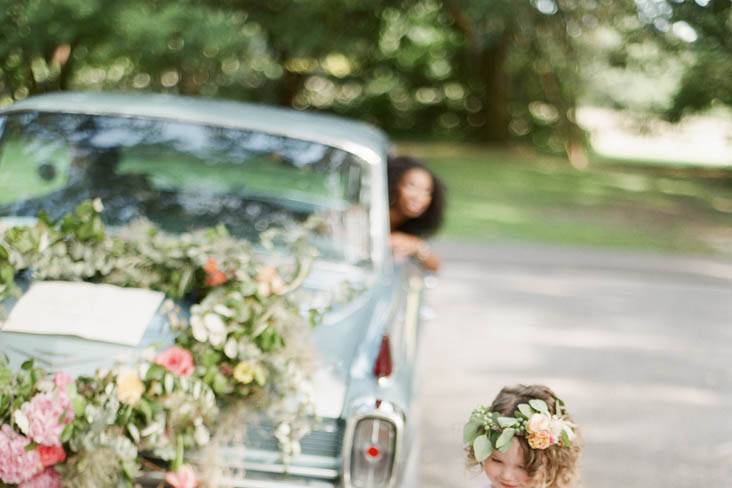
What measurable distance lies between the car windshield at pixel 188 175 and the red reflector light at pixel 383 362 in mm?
829

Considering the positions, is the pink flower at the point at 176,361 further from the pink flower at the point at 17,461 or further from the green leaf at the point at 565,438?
the green leaf at the point at 565,438

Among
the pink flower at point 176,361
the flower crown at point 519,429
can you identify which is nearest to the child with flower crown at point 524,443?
the flower crown at point 519,429

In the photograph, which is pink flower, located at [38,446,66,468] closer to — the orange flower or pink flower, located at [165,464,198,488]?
pink flower, located at [165,464,198,488]

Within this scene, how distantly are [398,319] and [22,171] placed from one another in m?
1.82

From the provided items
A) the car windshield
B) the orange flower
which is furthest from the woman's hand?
the orange flower

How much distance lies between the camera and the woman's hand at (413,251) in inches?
204

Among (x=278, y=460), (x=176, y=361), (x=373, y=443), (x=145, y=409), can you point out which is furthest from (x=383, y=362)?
(x=145, y=409)

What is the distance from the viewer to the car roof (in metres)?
4.48

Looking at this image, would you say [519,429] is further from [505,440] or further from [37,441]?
[37,441]

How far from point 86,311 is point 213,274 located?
46cm

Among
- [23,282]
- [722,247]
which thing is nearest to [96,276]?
[23,282]

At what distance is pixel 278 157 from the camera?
180 inches

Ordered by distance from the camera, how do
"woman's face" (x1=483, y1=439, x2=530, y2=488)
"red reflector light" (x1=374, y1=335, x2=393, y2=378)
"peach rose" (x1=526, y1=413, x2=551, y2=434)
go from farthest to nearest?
"red reflector light" (x1=374, y1=335, x2=393, y2=378)
"woman's face" (x1=483, y1=439, x2=530, y2=488)
"peach rose" (x1=526, y1=413, x2=551, y2=434)

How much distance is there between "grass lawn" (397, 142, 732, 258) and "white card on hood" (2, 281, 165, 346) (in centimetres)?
994
